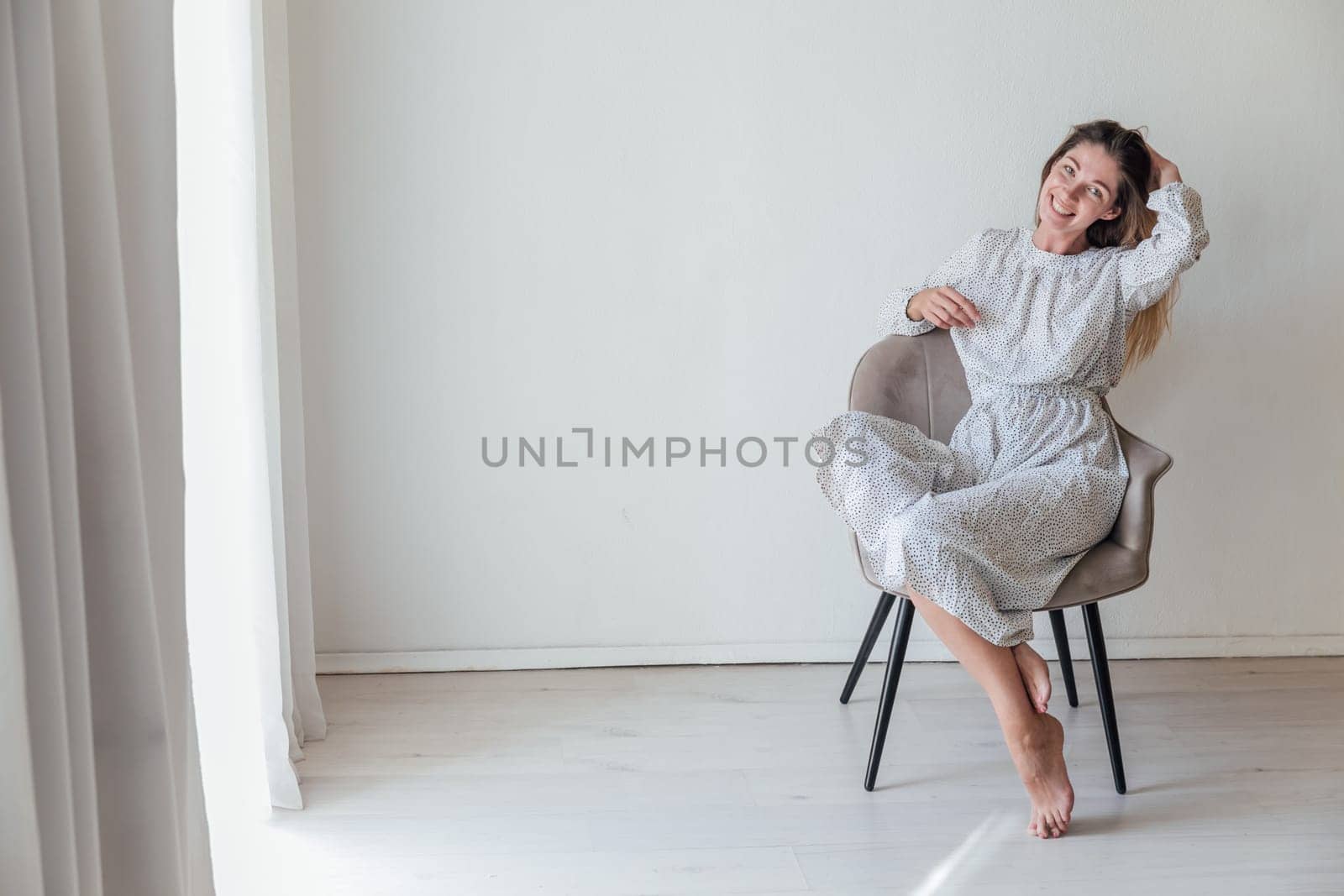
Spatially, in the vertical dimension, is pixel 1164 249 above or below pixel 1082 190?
below

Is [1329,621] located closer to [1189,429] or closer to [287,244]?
[1189,429]

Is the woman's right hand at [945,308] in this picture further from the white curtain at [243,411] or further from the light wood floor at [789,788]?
the white curtain at [243,411]

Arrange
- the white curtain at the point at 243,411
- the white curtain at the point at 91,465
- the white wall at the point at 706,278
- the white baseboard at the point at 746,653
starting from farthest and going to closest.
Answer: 1. the white baseboard at the point at 746,653
2. the white wall at the point at 706,278
3. the white curtain at the point at 243,411
4. the white curtain at the point at 91,465

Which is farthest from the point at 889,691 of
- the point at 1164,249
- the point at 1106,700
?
the point at 1164,249

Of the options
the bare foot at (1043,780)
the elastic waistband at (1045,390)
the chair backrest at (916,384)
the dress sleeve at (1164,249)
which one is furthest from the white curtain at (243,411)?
the dress sleeve at (1164,249)

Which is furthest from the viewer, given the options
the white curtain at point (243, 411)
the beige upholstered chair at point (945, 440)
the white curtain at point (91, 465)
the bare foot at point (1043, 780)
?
the beige upholstered chair at point (945, 440)

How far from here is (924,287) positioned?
2369mm

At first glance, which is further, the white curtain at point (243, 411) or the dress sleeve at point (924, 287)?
the dress sleeve at point (924, 287)

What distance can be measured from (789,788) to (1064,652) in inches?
27.9

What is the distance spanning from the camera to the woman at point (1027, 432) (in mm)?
1929

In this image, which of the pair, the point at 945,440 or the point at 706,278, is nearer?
the point at 945,440

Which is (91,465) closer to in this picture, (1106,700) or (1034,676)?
(1034,676)

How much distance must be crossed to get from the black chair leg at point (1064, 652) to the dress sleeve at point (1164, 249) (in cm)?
64

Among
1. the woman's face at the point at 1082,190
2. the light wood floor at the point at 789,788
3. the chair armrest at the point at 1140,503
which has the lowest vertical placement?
the light wood floor at the point at 789,788
